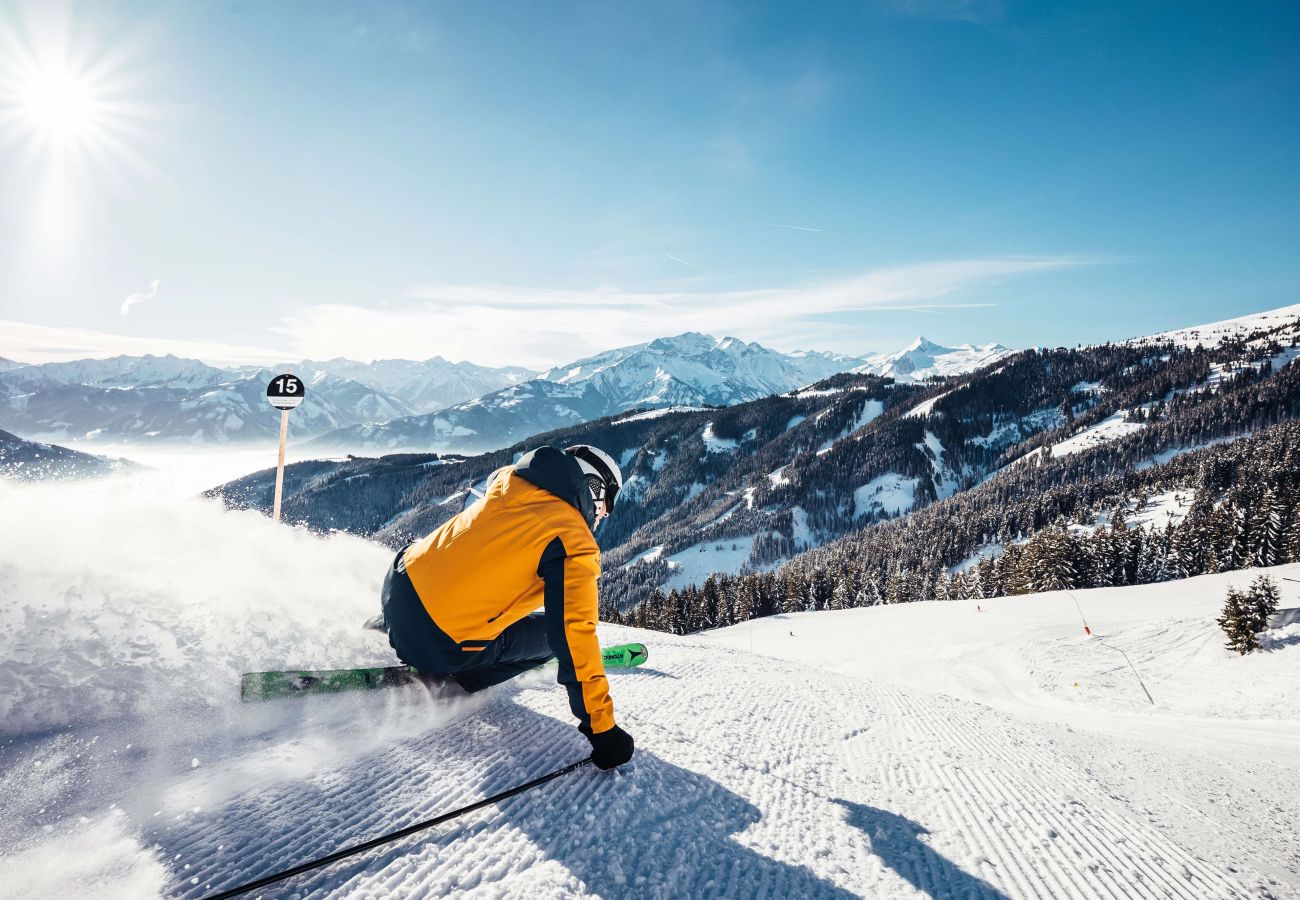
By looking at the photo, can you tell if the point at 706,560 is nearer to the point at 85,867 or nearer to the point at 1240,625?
the point at 1240,625

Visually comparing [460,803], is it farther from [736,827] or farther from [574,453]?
[574,453]

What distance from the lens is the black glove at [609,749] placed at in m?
3.55

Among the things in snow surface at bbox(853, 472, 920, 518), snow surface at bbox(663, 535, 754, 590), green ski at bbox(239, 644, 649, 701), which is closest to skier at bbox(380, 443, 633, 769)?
green ski at bbox(239, 644, 649, 701)

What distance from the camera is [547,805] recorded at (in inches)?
125

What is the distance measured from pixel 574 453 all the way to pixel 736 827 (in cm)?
259

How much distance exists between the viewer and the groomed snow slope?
255 cm

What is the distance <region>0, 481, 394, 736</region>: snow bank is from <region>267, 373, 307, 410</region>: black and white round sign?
2785mm

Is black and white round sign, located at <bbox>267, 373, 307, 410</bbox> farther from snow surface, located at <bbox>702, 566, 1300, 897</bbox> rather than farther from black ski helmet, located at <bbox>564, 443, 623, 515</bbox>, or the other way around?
snow surface, located at <bbox>702, 566, 1300, 897</bbox>

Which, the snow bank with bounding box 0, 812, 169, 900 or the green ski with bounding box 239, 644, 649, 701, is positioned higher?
the snow bank with bounding box 0, 812, 169, 900

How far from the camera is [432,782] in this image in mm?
3248

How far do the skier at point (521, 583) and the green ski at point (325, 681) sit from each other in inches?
20.2

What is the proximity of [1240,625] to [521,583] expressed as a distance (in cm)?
3582

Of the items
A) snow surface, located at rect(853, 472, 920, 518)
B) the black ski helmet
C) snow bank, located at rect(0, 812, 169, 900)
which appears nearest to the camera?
snow bank, located at rect(0, 812, 169, 900)

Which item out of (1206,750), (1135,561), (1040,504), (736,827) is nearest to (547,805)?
(736,827)
